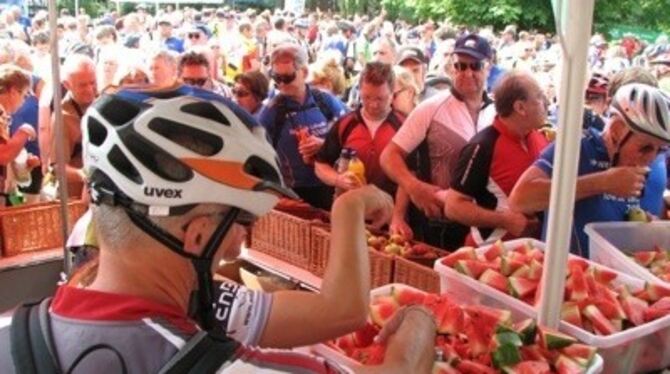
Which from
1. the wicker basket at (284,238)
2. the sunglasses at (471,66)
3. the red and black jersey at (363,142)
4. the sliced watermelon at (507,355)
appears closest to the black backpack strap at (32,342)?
the sliced watermelon at (507,355)

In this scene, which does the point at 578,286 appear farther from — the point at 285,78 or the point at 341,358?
the point at 285,78

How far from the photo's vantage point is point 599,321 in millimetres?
1984

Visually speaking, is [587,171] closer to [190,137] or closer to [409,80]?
[190,137]

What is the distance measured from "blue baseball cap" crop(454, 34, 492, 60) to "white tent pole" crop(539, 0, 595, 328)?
86.8 inches

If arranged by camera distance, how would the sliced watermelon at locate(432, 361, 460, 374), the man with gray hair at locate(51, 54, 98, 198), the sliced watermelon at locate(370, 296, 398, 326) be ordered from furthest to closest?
the man with gray hair at locate(51, 54, 98, 198) → the sliced watermelon at locate(370, 296, 398, 326) → the sliced watermelon at locate(432, 361, 460, 374)

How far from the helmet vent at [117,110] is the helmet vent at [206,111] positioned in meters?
0.09

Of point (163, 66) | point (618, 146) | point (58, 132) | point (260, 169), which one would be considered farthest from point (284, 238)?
point (163, 66)

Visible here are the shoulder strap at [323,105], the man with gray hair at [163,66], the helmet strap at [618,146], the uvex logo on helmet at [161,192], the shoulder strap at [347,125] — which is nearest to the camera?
the uvex logo on helmet at [161,192]

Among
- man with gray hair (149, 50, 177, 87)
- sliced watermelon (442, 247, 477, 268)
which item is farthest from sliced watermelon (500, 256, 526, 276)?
man with gray hair (149, 50, 177, 87)

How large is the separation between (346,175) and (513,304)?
5.92 ft

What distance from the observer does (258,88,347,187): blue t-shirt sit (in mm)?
4453

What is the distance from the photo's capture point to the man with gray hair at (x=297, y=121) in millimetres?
4434

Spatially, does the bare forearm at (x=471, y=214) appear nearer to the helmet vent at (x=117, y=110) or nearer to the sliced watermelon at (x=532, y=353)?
the sliced watermelon at (x=532, y=353)

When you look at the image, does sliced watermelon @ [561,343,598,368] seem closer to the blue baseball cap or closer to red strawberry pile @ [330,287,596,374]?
red strawberry pile @ [330,287,596,374]
